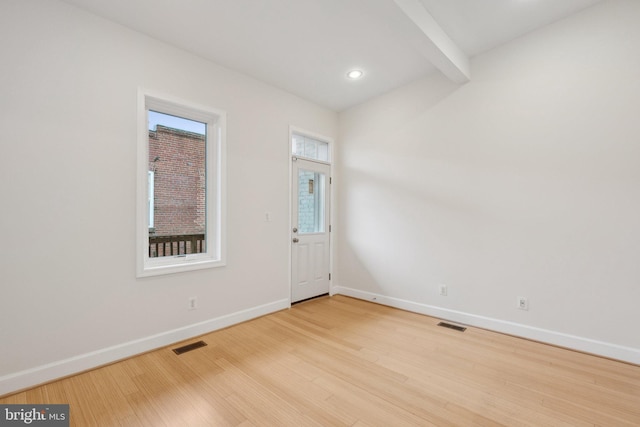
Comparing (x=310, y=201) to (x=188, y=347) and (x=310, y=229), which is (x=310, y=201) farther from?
(x=188, y=347)

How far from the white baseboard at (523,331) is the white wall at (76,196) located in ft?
7.72

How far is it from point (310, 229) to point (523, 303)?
8.86 feet

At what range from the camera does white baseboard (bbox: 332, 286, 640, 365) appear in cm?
249

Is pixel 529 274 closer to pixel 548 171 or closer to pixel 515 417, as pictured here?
pixel 548 171

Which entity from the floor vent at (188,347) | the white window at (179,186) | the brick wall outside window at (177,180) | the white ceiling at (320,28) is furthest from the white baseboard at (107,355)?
the white ceiling at (320,28)

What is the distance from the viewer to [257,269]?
3.54 m

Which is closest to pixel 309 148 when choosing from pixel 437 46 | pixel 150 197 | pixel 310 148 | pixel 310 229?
pixel 310 148

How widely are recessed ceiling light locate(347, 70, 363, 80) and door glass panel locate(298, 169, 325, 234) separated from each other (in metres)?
1.37

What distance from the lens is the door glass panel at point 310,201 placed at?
13.6 feet

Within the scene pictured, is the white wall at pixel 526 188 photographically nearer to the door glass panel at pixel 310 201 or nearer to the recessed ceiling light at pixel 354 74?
the recessed ceiling light at pixel 354 74

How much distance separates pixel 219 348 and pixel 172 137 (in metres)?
2.14

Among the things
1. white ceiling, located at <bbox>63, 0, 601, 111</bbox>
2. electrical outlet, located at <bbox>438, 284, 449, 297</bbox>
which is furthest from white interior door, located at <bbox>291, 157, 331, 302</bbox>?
electrical outlet, located at <bbox>438, 284, 449, 297</bbox>

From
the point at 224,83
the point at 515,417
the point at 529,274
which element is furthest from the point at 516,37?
the point at 515,417

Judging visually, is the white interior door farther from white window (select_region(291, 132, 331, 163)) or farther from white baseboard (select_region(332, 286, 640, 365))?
white baseboard (select_region(332, 286, 640, 365))
